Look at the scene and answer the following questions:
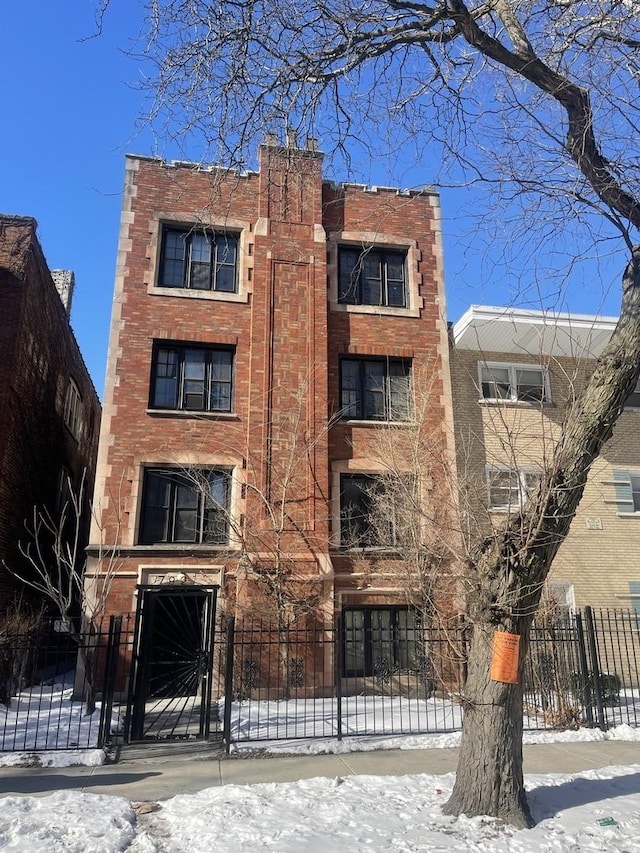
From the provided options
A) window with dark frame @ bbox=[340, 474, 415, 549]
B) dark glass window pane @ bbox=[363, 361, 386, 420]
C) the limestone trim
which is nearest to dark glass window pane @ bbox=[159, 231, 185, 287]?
the limestone trim

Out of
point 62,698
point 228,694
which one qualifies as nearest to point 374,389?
point 228,694

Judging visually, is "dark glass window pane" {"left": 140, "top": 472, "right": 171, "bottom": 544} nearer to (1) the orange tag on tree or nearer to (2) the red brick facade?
(2) the red brick facade

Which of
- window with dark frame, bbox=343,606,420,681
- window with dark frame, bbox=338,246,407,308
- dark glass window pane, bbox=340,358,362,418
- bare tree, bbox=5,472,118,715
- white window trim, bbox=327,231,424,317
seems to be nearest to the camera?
bare tree, bbox=5,472,118,715

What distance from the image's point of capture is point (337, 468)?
15719 mm

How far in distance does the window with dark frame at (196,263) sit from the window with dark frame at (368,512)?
5725 millimetres

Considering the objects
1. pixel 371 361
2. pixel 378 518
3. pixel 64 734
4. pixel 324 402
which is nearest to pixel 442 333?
pixel 371 361

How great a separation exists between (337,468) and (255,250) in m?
5.77

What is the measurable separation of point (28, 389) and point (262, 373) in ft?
19.0

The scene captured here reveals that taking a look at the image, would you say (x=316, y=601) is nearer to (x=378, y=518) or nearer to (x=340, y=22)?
(x=378, y=518)

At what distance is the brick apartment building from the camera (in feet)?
47.5

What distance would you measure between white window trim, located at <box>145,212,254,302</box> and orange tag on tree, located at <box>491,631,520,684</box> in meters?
12.0

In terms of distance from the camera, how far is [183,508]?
49.4ft

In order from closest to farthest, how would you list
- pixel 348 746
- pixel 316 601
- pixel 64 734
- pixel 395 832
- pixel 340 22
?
pixel 395 832 < pixel 340 22 < pixel 348 746 < pixel 64 734 < pixel 316 601

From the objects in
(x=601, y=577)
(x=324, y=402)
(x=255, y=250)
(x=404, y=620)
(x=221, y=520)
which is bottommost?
(x=404, y=620)
